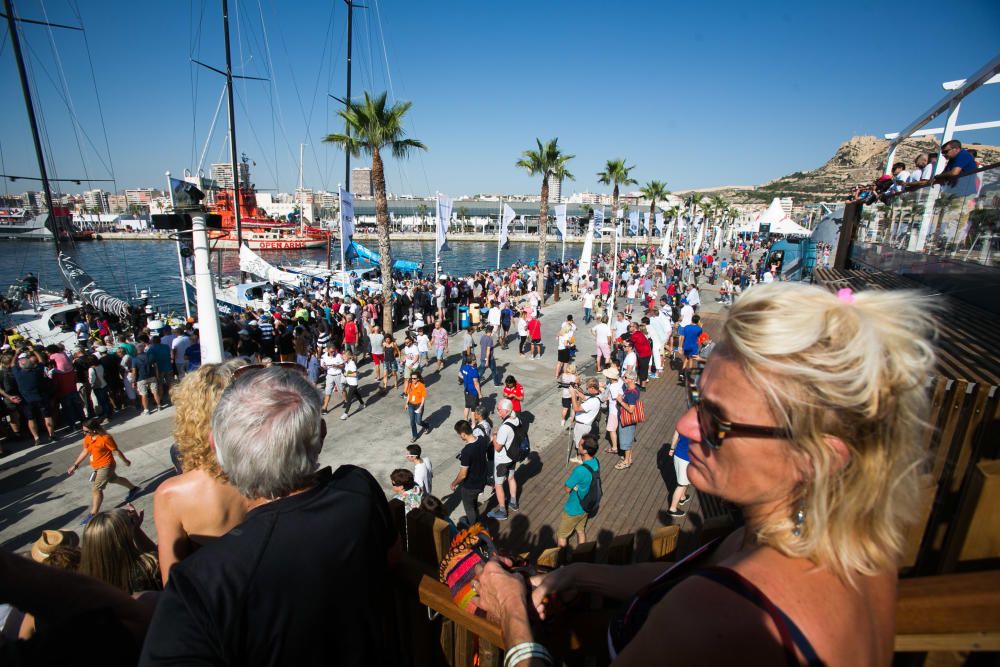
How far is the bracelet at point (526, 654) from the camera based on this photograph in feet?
3.92

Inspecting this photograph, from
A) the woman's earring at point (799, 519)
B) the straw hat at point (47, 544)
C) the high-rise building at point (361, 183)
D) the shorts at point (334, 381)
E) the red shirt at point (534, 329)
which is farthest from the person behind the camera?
the high-rise building at point (361, 183)

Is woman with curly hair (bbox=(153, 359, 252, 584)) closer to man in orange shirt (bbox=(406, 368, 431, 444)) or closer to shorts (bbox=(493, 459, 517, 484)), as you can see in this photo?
shorts (bbox=(493, 459, 517, 484))

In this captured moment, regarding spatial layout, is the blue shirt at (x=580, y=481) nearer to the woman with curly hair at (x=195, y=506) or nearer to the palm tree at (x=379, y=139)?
the woman with curly hair at (x=195, y=506)

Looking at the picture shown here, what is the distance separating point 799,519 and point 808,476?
10cm

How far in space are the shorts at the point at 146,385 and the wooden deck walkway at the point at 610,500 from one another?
7.85 meters

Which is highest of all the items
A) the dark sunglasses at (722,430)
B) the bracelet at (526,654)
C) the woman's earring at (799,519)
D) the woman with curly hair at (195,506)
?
the dark sunglasses at (722,430)

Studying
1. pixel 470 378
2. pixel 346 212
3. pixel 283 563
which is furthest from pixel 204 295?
pixel 346 212

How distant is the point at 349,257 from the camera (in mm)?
20078

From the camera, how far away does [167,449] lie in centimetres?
781

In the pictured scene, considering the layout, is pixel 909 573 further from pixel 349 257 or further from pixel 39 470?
pixel 349 257

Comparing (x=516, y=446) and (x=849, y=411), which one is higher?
(x=849, y=411)

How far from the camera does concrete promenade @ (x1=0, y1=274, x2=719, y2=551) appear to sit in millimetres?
6191

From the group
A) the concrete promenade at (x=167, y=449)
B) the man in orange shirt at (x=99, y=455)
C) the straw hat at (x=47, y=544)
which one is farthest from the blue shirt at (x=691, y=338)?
the man in orange shirt at (x=99, y=455)

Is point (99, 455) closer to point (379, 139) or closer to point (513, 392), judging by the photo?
point (513, 392)
